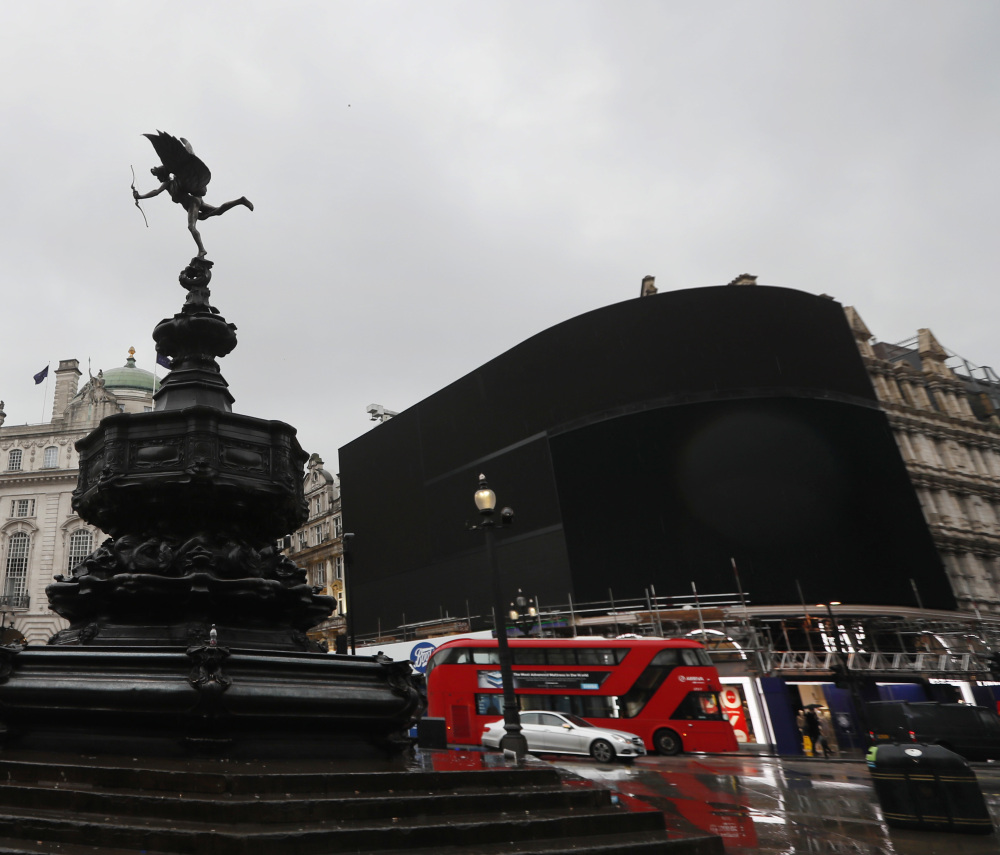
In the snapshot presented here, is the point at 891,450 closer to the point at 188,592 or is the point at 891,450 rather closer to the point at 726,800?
the point at 726,800


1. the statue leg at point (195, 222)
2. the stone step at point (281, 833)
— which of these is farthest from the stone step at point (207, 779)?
the statue leg at point (195, 222)

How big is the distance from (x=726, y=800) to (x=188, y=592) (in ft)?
28.2

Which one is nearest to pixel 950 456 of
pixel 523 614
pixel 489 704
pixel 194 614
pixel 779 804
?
pixel 523 614

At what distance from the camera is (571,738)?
A: 61.6 ft

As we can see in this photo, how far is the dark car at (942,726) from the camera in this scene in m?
17.2

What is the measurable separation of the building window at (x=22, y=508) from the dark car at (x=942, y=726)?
188 ft

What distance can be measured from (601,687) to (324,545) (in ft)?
131

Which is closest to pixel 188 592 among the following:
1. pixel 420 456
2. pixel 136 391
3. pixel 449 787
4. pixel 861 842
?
pixel 449 787

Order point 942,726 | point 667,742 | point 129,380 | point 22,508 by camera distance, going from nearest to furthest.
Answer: point 942,726 < point 667,742 < point 22,508 < point 129,380

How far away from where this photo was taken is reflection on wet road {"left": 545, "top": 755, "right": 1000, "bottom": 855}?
6957mm

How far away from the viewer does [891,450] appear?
39.2 meters

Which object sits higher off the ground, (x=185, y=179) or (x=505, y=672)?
(x=185, y=179)

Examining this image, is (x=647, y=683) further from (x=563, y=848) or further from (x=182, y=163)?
(x=182, y=163)

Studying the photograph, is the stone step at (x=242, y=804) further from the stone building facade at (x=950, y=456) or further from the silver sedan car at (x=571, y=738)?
the stone building facade at (x=950, y=456)
